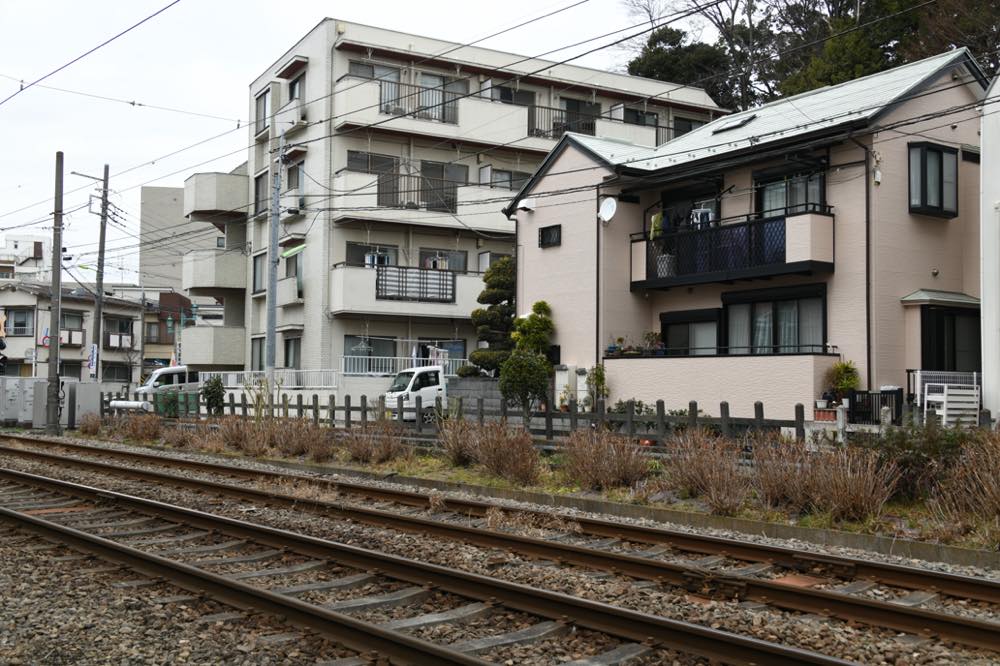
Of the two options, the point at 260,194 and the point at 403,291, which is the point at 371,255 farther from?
the point at 260,194

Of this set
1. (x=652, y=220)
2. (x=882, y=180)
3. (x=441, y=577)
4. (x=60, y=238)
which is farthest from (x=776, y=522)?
(x=60, y=238)

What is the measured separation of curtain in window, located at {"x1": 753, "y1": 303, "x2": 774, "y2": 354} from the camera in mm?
22359

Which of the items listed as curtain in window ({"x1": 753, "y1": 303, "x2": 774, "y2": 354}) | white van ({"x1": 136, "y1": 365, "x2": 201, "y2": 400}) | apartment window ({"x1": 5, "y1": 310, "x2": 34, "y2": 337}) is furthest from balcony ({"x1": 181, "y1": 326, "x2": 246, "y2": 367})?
curtain in window ({"x1": 753, "y1": 303, "x2": 774, "y2": 354})

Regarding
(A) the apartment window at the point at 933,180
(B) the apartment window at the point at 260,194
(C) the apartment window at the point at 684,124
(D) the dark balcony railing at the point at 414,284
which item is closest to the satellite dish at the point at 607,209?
(A) the apartment window at the point at 933,180

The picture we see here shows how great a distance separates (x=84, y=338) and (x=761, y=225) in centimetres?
4763

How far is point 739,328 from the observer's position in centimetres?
2319

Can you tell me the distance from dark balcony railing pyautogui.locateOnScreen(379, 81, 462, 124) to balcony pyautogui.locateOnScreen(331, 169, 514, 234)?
227 cm

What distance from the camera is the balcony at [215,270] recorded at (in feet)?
131

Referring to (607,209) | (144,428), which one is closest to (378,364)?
(144,428)

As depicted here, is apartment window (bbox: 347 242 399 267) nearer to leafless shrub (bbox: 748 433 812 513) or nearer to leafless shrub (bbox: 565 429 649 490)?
leafless shrub (bbox: 565 429 649 490)

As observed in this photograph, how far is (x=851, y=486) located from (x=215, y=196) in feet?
111

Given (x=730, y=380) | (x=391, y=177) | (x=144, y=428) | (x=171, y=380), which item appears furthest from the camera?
(x=171, y=380)

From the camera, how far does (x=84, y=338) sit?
57656 mm

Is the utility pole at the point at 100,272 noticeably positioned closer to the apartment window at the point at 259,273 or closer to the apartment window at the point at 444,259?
the apartment window at the point at 259,273
